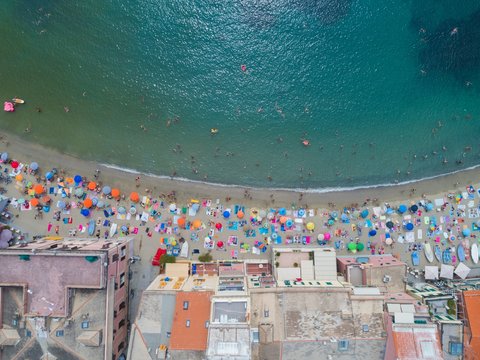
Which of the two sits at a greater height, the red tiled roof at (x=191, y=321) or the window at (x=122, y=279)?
the window at (x=122, y=279)

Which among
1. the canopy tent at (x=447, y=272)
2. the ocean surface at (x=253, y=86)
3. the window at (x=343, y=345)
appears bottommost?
the window at (x=343, y=345)

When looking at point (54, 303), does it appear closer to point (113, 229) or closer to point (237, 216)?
point (113, 229)

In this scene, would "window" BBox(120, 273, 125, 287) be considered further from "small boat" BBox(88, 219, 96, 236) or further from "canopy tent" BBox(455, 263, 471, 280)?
"canopy tent" BBox(455, 263, 471, 280)

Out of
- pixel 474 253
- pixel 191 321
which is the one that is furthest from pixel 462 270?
pixel 191 321

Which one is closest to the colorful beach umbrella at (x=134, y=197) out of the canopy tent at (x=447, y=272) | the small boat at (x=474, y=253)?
the canopy tent at (x=447, y=272)

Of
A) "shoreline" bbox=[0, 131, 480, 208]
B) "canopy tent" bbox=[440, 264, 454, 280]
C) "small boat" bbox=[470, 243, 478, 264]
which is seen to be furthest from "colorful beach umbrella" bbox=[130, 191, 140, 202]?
"small boat" bbox=[470, 243, 478, 264]

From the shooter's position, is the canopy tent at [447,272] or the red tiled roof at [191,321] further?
the canopy tent at [447,272]

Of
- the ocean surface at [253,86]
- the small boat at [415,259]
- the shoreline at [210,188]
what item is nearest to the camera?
the small boat at [415,259]

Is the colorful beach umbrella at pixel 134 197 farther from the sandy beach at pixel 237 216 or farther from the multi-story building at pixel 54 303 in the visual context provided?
the multi-story building at pixel 54 303
